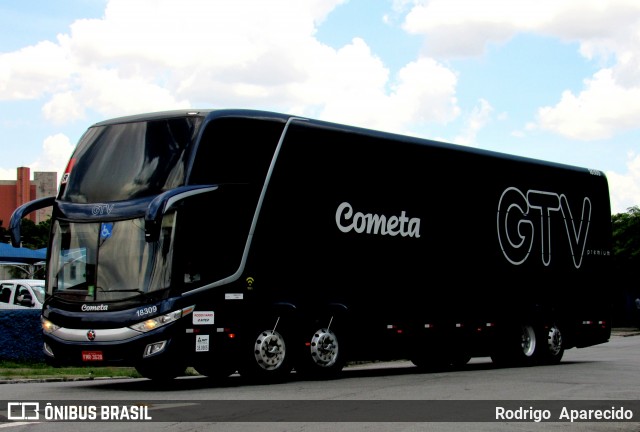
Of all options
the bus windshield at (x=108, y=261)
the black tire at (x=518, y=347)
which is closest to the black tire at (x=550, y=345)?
the black tire at (x=518, y=347)

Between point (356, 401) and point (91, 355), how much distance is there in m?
4.25

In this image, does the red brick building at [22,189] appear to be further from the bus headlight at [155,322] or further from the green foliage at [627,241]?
the bus headlight at [155,322]

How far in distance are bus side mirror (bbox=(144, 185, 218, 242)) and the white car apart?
1377 centimetres

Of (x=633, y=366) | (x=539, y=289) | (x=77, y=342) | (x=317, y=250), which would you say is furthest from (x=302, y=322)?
(x=633, y=366)

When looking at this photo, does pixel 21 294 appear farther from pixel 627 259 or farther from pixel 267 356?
pixel 627 259

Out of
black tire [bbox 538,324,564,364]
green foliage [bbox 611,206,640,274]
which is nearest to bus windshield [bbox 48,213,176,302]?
black tire [bbox 538,324,564,364]

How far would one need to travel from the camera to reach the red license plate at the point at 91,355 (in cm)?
1546

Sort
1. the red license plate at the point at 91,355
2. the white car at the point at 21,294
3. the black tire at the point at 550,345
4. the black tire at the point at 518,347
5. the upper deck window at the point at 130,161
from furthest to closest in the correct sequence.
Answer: the white car at the point at 21,294 → the black tire at the point at 550,345 → the black tire at the point at 518,347 → the upper deck window at the point at 130,161 → the red license plate at the point at 91,355

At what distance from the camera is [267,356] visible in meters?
16.5

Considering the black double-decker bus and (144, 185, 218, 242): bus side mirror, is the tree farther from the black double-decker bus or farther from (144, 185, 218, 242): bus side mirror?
(144, 185, 218, 242): bus side mirror

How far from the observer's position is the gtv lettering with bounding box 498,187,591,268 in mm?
21641

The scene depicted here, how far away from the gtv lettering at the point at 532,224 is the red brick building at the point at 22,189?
246ft

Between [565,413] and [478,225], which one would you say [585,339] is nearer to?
[478,225]

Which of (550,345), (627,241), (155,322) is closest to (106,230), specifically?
(155,322)
